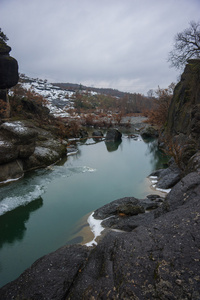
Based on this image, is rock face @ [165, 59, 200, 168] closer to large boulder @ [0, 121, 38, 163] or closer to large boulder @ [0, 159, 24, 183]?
large boulder @ [0, 121, 38, 163]

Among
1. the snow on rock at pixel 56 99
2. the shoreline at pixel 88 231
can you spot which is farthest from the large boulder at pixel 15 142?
the snow on rock at pixel 56 99

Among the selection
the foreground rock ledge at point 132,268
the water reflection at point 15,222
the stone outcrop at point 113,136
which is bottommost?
the water reflection at point 15,222

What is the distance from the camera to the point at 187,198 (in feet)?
14.2

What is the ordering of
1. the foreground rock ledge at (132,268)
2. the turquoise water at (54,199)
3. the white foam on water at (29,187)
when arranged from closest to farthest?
1. the foreground rock ledge at (132,268)
2. the turquoise water at (54,199)
3. the white foam on water at (29,187)

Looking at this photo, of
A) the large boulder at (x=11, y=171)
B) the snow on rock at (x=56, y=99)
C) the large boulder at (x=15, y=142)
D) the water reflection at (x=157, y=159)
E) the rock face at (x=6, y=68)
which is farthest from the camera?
the snow on rock at (x=56, y=99)

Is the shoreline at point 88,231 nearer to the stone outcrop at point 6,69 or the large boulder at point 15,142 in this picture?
the large boulder at point 15,142

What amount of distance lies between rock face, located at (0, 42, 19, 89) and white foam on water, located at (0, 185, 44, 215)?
15.8m

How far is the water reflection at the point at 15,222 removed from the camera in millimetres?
6590

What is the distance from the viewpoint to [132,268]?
2791 millimetres

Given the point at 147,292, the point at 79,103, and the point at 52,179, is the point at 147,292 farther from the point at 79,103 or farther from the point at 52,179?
the point at 79,103

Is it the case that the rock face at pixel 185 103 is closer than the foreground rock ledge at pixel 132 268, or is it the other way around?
the foreground rock ledge at pixel 132 268

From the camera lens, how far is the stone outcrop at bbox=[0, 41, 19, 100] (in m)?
19.6

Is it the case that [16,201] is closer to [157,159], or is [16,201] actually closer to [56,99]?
[157,159]

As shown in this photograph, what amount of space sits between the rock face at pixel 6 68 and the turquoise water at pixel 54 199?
11.9 m
